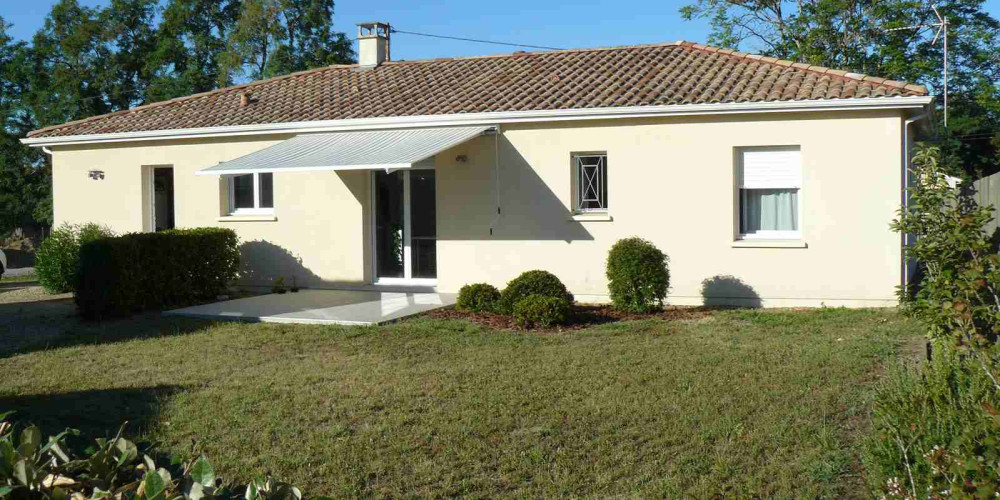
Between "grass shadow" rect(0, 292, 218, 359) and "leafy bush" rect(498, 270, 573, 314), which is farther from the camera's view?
"leafy bush" rect(498, 270, 573, 314)

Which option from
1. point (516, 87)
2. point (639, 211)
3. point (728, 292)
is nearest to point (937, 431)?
point (728, 292)

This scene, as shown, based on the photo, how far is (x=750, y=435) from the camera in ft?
27.8

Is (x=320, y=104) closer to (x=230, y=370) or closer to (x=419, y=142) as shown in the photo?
(x=419, y=142)

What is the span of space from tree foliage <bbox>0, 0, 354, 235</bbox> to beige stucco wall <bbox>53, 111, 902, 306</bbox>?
30117 mm

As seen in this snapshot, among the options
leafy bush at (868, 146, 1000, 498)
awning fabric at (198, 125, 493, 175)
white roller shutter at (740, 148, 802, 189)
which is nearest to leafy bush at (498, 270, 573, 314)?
awning fabric at (198, 125, 493, 175)

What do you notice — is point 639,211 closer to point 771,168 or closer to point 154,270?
point 771,168

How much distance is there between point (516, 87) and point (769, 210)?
622cm

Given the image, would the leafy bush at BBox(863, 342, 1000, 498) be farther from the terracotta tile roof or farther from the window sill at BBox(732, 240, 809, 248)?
the terracotta tile roof

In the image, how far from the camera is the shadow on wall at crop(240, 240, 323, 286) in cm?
2148

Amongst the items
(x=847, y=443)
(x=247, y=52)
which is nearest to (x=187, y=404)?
(x=847, y=443)

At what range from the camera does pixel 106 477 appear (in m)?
4.58

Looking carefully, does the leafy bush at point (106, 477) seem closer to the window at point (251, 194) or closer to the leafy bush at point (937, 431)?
the leafy bush at point (937, 431)

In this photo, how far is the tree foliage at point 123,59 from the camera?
50469 mm

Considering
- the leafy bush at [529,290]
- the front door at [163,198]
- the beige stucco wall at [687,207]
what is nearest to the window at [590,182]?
the beige stucco wall at [687,207]
